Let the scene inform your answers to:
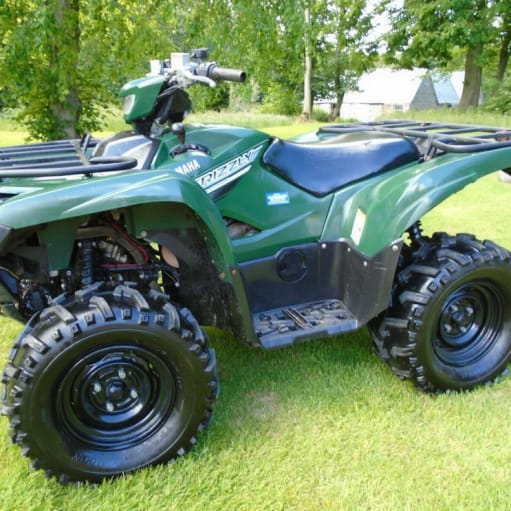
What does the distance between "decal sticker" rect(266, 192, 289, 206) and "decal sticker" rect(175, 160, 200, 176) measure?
449 millimetres

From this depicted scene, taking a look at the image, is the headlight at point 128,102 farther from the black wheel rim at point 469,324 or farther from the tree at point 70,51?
the tree at point 70,51

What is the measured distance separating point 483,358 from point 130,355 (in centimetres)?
194

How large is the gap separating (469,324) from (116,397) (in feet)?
6.36

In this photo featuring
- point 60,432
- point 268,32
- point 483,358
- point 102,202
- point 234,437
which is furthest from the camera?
point 268,32

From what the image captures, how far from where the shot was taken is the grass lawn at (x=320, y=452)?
223 centimetres

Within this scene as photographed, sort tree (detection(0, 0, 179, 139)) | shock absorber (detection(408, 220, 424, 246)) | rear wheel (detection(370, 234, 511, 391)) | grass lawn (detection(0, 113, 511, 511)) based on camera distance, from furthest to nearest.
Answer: tree (detection(0, 0, 179, 139)), shock absorber (detection(408, 220, 424, 246)), rear wheel (detection(370, 234, 511, 391)), grass lawn (detection(0, 113, 511, 511))

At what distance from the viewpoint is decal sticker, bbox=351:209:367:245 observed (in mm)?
2799

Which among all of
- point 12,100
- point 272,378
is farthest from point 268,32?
point 272,378

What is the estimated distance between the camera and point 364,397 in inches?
114

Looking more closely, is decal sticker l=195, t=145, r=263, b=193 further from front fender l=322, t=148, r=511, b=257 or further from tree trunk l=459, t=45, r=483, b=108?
tree trunk l=459, t=45, r=483, b=108

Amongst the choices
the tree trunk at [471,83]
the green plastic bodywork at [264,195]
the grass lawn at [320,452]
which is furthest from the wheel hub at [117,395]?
the tree trunk at [471,83]

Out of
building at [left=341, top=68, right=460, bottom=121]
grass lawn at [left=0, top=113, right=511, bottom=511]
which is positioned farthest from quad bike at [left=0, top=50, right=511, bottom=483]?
building at [left=341, top=68, right=460, bottom=121]

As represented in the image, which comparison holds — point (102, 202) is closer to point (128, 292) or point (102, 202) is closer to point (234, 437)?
point (128, 292)

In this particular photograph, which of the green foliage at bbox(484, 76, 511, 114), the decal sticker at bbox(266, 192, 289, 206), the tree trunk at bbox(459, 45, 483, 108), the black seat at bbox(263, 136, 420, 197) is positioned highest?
the black seat at bbox(263, 136, 420, 197)
